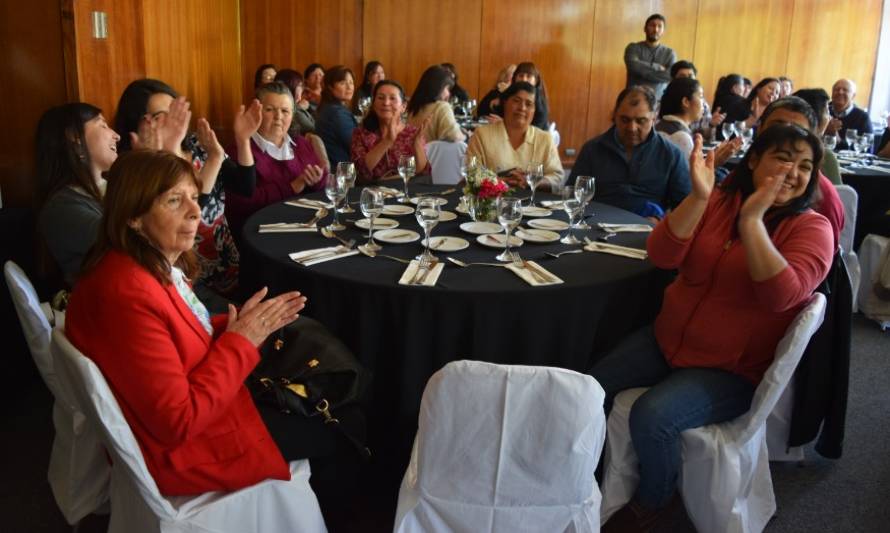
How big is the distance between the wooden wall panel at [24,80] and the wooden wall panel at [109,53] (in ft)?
0.38

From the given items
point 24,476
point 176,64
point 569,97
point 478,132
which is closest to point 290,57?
point 176,64

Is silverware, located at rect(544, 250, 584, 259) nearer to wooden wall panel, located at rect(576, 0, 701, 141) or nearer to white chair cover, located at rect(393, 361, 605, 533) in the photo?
white chair cover, located at rect(393, 361, 605, 533)

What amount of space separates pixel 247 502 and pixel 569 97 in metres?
8.77

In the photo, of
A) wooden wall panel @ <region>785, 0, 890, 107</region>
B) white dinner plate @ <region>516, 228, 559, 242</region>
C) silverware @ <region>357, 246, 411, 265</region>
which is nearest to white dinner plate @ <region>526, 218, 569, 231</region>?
white dinner plate @ <region>516, 228, 559, 242</region>

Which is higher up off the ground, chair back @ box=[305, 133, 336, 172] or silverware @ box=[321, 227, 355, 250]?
chair back @ box=[305, 133, 336, 172]

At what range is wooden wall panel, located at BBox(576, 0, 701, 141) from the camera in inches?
369

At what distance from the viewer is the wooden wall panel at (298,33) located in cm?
842

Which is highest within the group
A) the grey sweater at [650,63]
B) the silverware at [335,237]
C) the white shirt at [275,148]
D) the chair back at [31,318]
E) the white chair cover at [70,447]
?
the grey sweater at [650,63]

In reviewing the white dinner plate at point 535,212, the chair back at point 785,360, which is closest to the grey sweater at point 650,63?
the white dinner plate at point 535,212

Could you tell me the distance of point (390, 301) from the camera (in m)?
2.20

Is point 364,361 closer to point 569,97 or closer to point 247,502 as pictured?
point 247,502

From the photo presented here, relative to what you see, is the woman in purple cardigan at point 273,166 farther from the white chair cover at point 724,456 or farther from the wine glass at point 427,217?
the white chair cover at point 724,456

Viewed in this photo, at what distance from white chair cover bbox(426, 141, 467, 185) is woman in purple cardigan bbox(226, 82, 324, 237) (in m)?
1.41

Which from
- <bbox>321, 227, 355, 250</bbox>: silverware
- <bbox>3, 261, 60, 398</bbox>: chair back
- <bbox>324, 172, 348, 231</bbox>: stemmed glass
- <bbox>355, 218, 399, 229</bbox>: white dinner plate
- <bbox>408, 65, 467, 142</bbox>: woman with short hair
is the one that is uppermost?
<bbox>408, 65, 467, 142</bbox>: woman with short hair
